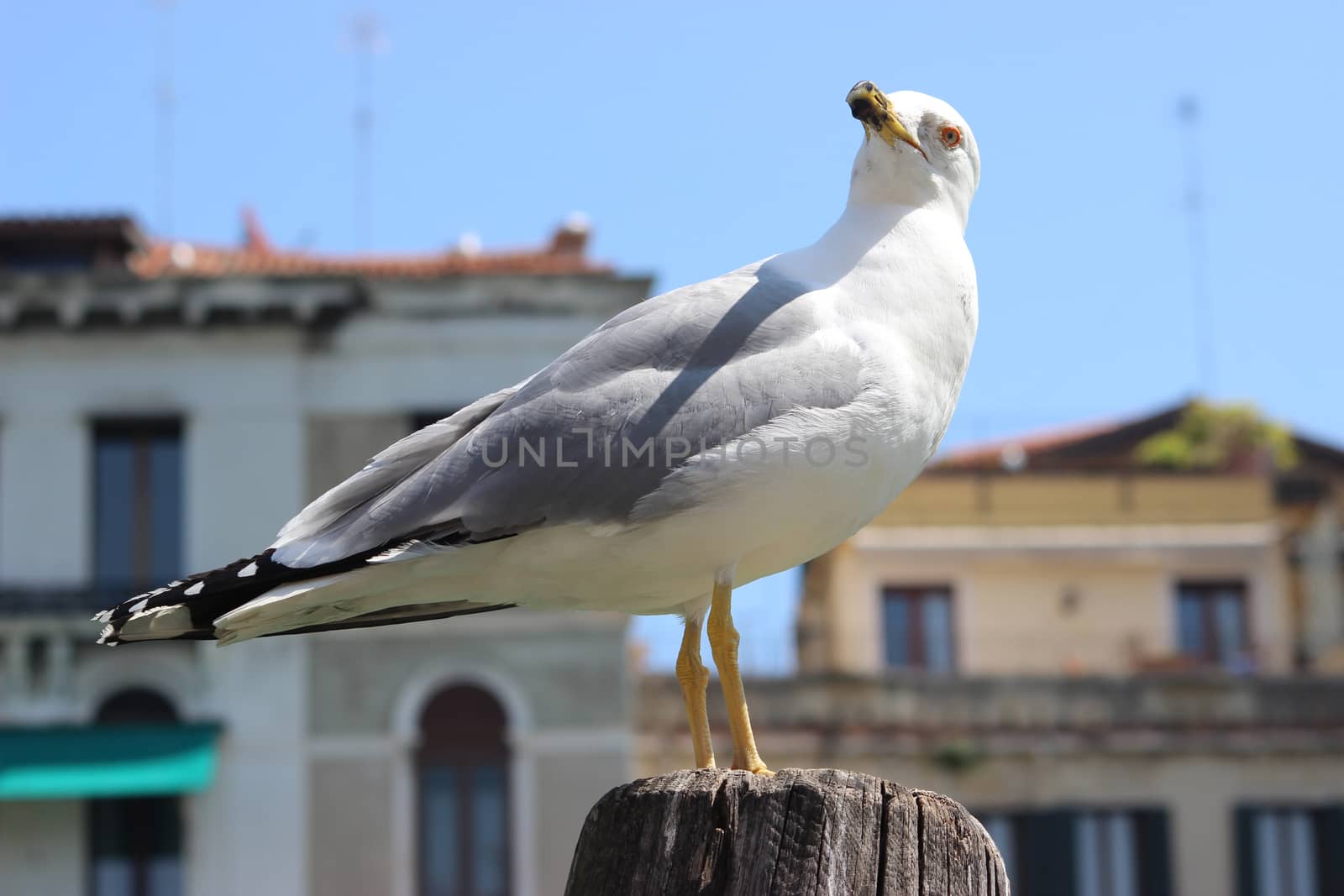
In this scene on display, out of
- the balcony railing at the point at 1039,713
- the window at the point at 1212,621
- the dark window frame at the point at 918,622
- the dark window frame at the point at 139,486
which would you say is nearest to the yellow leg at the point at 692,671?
the dark window frame at the point at 139,486

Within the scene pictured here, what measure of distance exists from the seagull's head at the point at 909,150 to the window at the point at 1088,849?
17415 mm

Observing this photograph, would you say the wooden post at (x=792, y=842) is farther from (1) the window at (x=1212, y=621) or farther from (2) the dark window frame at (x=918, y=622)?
(1) the window at (x=1212, y=621)

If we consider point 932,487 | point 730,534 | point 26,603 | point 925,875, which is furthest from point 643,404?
point 932,487

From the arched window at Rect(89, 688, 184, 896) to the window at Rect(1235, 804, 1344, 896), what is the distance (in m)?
11.7

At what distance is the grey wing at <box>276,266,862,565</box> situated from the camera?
3973mm

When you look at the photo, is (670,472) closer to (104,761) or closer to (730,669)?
(730,669)

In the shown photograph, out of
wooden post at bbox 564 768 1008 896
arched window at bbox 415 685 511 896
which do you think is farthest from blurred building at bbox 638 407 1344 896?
wooden post at bbox 564 768 1008 896

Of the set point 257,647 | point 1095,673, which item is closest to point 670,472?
point 257,647

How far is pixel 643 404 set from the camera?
4.05 m

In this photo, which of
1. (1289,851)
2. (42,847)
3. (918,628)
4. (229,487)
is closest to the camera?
(42,847)

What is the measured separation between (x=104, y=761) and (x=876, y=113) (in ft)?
51.9

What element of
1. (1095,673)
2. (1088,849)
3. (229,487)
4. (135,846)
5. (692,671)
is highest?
(229,487)

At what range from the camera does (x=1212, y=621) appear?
25.3 meters

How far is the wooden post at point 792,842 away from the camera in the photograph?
338 centimetres
